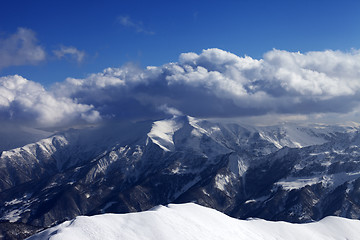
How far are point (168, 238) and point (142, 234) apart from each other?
12610mm

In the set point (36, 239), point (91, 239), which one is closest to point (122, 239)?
point (91, 239)

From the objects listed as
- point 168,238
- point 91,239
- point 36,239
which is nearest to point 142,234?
point 168,238

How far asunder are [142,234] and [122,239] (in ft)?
45.7

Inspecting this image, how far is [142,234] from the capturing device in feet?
653

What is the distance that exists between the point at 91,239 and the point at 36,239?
27.9 metres

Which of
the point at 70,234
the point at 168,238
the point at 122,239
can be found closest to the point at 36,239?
the point at 70,234

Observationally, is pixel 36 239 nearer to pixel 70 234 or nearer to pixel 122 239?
pixel 70 234

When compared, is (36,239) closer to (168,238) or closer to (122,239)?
(122,239)

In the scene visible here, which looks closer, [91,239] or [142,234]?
[91,239]

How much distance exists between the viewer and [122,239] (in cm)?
18775

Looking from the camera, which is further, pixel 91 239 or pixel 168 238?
pixel 168 238

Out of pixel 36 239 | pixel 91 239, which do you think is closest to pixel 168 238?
pixel 91 239

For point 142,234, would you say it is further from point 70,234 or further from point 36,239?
point 36,239

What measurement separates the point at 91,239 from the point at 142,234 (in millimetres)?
26591
